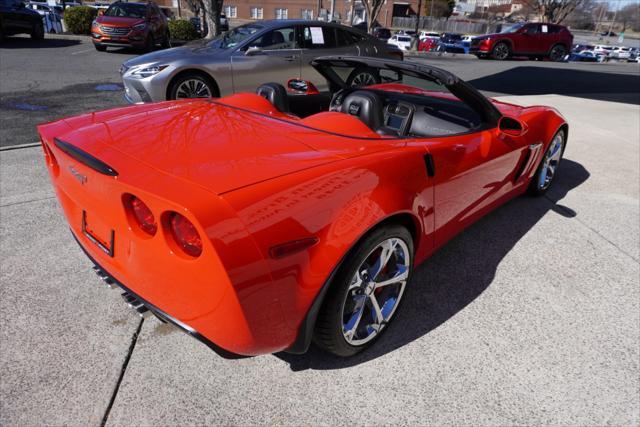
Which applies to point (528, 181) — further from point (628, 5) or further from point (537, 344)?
point (628, 5)

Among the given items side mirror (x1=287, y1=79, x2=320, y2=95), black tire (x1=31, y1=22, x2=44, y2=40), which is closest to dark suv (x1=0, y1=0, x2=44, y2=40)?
black tire (x1=31, y1=22, x2=44, y2=40)

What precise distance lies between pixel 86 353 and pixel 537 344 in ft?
7.65

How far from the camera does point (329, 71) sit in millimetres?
3613

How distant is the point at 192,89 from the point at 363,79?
3969 mm

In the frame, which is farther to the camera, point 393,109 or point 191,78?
point 191,78

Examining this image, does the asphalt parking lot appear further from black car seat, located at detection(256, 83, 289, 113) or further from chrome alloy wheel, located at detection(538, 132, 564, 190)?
black car seat, located at detection(256, 83, 289, 113)

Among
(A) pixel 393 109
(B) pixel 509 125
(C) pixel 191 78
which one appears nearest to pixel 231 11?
(C) pixel 191 78

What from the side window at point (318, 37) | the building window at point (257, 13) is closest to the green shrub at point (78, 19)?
the side window at point (318, 37)

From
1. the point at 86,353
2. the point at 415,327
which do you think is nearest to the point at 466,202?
the point at 415,327

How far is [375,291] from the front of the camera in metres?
2.32

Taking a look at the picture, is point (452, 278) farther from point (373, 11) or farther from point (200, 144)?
point (373, 11)

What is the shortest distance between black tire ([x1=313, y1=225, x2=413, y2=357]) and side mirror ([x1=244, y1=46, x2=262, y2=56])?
5705 mm

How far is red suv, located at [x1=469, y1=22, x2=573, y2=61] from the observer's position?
65.9 feet

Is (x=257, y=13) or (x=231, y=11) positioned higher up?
(x=231, y=11)
